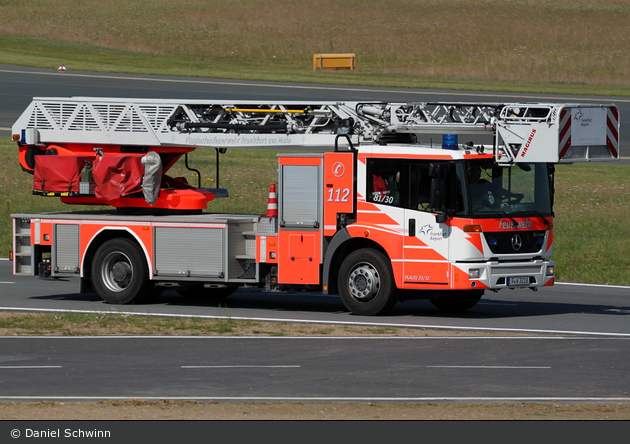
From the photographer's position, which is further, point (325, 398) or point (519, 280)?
point (519, 280)

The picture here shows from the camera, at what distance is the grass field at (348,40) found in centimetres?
5725

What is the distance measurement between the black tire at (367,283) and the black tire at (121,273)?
3.45m

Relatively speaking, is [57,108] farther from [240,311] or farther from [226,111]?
[240,311]

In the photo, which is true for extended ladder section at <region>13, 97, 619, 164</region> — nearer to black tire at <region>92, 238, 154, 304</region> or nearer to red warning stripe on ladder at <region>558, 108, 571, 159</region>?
red warning stripe on ladder at <region>558, 108, 571, 159</region>

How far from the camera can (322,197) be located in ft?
56.5

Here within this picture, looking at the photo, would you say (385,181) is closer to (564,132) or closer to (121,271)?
(564,132)

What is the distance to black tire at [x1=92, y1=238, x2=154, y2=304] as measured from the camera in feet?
60.6

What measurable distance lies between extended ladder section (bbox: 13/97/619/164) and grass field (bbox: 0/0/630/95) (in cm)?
3304

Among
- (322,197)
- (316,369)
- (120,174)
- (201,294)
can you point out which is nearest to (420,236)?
(322,197)

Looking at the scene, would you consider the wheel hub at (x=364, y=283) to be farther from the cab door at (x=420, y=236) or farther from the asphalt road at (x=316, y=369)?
the asphalt road at (x=316, y=369)

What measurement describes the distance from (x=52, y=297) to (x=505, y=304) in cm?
775

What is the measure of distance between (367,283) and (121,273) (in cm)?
429

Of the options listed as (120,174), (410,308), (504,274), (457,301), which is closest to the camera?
(504,274)

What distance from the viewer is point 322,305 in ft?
62.2
